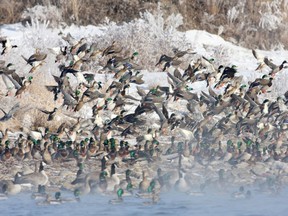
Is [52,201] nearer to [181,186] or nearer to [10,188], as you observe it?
[10,188]

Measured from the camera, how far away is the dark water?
10.9m

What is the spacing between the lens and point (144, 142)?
15.1m

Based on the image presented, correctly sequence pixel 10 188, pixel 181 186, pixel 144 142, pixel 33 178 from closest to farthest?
pixel 10 188, pixel 33 178, pixel 181 186, pixel 144 142

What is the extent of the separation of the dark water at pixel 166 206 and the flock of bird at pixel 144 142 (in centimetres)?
16

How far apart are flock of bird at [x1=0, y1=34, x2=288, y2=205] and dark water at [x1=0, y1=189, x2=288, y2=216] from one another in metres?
0.16

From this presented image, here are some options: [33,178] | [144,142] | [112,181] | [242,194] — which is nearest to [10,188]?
[33,178]

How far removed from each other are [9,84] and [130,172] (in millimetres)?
5064

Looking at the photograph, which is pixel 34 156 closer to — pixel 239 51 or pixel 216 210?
pixel 216 210

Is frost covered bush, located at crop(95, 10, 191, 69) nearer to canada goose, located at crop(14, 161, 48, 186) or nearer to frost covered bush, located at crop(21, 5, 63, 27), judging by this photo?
frost covered bush, located at crop(21, 5, 63, 27)

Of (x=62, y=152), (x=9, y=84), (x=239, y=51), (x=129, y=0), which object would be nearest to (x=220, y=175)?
(x=62, y=152)

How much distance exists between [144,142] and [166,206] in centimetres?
381

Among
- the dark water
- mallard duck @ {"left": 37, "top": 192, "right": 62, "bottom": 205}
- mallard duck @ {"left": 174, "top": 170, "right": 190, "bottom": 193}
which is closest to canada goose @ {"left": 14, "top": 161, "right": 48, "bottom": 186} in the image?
the dark water

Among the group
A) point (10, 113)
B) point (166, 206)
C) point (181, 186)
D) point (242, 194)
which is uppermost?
Result: point (10, 113)

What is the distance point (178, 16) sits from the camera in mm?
27438
